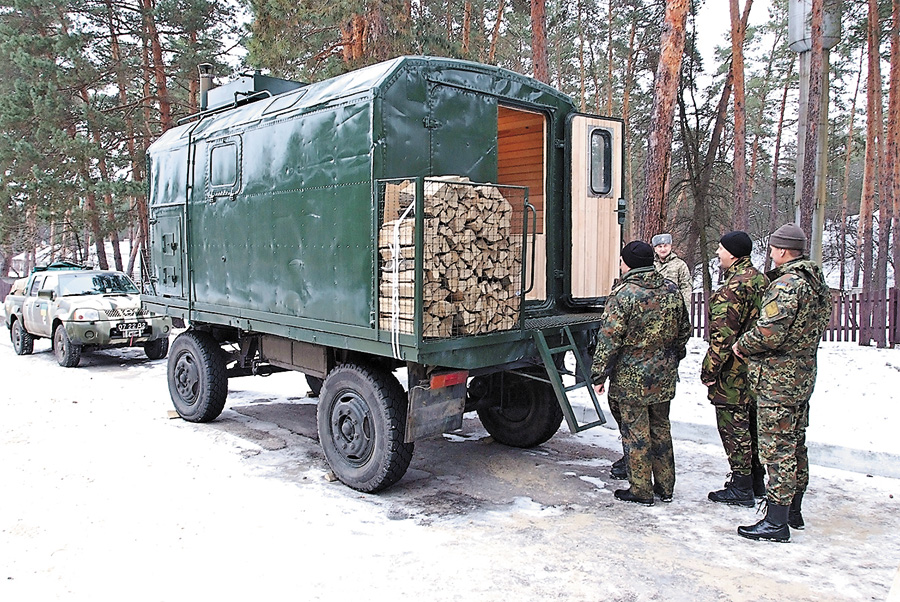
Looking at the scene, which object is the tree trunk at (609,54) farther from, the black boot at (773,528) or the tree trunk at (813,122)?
the black boot at (773,528)

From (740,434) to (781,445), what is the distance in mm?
556

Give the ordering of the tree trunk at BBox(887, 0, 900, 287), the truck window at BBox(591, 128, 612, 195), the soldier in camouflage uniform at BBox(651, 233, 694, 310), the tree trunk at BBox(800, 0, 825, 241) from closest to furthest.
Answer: the truck window at BBox(591, 128, 612, 195) < the soldier in camouflage uniform at BBox(651, 233, 694, 310) < the tree trunk at BBox(800, 0, 825, 241) < the tree trunk at BBox(887, 0, 900, 287)

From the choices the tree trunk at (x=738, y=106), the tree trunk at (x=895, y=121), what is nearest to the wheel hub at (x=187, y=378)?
the tree trunk at (x=738, y=106)

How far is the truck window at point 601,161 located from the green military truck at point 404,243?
0.06 ft

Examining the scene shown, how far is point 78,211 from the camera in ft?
59.3

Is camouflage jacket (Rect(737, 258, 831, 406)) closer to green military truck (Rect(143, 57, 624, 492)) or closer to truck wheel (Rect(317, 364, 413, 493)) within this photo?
green military truck (Rect(143, 57, 624, 492))

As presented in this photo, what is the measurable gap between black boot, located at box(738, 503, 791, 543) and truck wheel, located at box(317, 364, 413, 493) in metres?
2.36

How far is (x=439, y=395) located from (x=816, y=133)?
967 cm

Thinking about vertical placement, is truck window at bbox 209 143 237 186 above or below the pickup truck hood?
above

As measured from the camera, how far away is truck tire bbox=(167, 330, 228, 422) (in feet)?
23.7

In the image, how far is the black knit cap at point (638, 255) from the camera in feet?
15.7

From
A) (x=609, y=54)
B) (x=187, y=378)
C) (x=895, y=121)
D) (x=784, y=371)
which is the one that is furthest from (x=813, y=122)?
(x=609, y=54)

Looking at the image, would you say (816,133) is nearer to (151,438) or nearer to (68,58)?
(151,438)

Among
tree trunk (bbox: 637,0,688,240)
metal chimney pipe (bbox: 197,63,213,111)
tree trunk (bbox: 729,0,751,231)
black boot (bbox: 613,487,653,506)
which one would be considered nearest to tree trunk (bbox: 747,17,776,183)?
tree trunk (bbox: 729,0,751,231)
